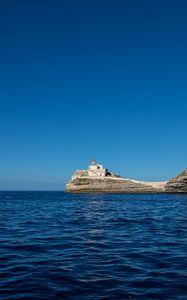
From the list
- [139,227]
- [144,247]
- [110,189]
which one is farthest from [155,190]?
[144,247]

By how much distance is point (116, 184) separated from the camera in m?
118

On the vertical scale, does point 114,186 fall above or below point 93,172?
below

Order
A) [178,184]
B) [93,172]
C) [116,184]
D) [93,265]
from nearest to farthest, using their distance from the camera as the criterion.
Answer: [93,265] → [178,184] → [116,184] → [93,172]

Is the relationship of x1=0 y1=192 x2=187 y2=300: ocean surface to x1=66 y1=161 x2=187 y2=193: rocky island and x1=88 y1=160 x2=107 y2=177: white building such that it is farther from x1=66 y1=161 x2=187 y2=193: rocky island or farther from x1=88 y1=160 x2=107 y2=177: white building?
x1=88 y1=160 x2=107 y2=177: white building

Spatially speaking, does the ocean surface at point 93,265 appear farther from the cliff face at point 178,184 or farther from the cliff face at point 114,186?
the cliff face at point 114,186

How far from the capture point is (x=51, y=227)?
2186 cm

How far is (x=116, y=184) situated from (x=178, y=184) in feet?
67.9

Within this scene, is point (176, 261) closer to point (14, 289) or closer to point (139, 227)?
point (14, 289)

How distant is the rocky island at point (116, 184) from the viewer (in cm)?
11175

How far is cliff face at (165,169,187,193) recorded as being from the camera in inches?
4316

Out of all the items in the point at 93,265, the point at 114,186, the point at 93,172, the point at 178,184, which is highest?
the point at 93,172

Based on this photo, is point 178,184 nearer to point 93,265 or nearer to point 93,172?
point 93,172

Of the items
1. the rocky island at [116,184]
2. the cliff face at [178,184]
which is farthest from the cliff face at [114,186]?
the cliff face at [178,184]

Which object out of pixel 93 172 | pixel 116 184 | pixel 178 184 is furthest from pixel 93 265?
pixel 93 172
